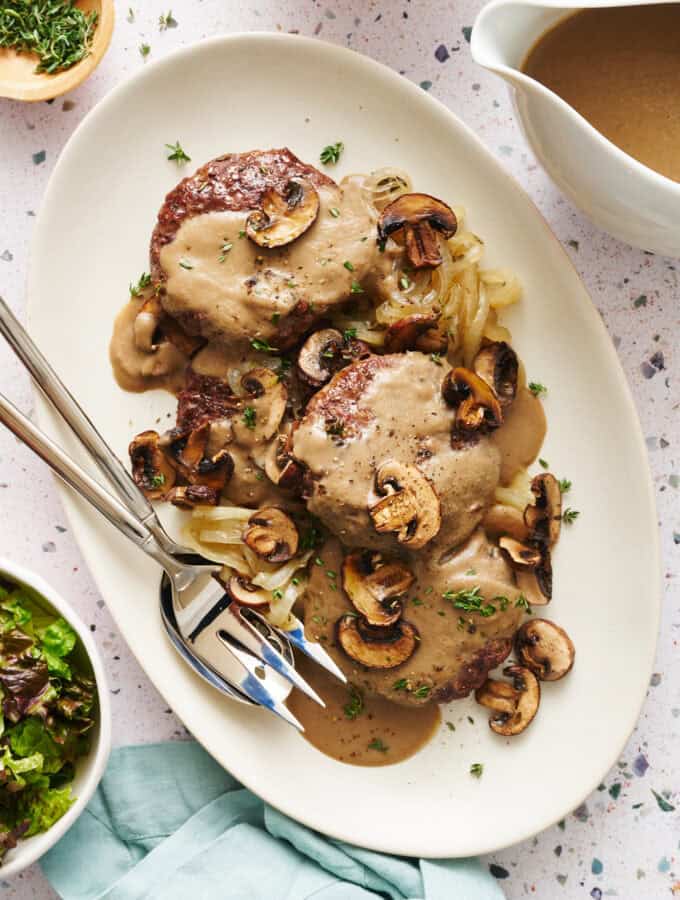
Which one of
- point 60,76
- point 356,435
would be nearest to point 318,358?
point 356,435

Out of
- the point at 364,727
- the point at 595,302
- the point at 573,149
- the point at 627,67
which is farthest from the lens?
the point at 595,302

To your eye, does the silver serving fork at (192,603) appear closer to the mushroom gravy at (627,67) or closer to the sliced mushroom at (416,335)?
the sliced mushroom at (416,335)

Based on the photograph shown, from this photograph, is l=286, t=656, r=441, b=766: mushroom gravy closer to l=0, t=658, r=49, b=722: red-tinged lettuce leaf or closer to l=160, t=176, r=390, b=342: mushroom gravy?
l=0, t=658, r=49, b=722: red-tinged lettuce leaf

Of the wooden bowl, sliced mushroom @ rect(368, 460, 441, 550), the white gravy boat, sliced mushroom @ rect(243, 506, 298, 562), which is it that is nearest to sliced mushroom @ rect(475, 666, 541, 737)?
sliced mushroom @ rect(368, 460, 441, 550)

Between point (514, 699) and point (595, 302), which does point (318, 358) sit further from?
point (514, 699)

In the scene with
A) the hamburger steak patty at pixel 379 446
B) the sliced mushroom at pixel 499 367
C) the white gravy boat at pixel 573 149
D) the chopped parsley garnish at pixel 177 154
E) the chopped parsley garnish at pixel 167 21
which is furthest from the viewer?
the chopped parsley garnish at pixel 167 21

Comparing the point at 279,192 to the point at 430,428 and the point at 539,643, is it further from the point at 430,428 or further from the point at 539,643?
the point at 539,643

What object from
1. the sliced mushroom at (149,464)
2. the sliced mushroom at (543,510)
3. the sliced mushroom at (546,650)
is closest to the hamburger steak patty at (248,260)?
the sliced mushroom at (149,464)
